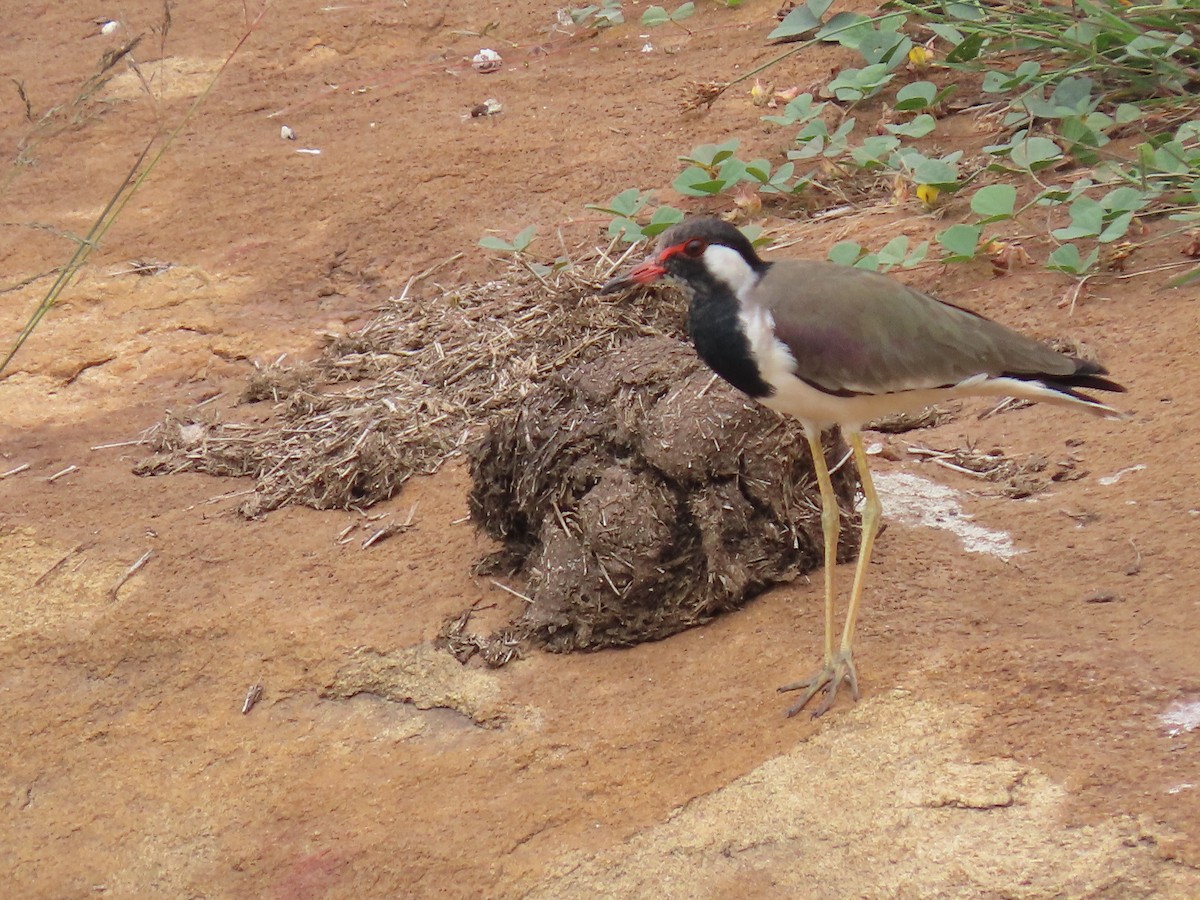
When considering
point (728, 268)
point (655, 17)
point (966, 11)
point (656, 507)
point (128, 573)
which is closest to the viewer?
point (728, 268)

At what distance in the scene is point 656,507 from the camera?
406 cm

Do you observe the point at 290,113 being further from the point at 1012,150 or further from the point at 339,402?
the point at 1012,150

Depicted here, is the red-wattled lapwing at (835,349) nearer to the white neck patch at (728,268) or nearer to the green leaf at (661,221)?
the white neck patch at (728,268)

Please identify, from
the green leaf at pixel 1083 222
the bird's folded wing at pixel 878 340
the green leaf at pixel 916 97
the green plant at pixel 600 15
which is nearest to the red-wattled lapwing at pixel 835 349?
the bird's folded wing at pixel 878 340

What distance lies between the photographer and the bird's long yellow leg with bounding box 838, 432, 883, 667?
3.61 metres

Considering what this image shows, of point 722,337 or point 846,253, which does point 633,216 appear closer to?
point 846,253

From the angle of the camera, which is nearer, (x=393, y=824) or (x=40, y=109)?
(x=393, y=824)

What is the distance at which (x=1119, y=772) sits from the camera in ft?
9.83

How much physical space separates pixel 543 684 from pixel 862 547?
1.04 m

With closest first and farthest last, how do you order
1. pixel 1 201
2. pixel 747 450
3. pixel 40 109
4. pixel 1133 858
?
pixel 1133 858 → pixel 747 450 → pixel 1 201 → pixel 40 109

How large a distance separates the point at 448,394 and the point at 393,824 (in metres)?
2.59

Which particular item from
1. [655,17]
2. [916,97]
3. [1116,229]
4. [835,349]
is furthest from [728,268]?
[655,17]

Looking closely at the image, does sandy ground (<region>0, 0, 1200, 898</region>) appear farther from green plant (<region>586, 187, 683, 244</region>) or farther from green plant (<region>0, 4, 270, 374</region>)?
green plant (<region>586, 187, 683, 244</region>)

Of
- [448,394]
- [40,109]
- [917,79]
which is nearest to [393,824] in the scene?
[448,394]
